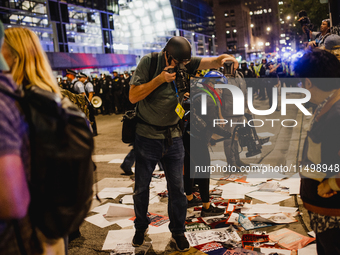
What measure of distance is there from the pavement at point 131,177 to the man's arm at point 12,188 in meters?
0.70

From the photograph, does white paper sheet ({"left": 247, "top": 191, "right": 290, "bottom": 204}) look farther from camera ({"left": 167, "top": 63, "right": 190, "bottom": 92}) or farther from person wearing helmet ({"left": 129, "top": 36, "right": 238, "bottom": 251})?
camera ({"left": 167, "top": 63, "right": 190, "bottom": 92})

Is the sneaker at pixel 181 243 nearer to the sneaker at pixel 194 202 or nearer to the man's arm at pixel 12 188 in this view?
the sneaker at pixel 194 202

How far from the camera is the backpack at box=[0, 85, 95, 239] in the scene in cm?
126

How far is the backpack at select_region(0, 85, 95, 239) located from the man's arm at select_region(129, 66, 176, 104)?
1.54 meters

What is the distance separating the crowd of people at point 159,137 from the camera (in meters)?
1.21

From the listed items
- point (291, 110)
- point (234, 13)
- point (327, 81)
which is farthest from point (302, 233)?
point (234, 13)

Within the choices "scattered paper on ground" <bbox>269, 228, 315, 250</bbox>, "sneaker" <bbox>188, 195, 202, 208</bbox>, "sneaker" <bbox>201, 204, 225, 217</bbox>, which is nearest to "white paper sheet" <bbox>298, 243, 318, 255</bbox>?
"scattered paper on ground" <bbox>269, 228, 315, 250</bbox>

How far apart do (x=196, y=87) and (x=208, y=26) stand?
85.3m

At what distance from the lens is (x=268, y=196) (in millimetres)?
4445

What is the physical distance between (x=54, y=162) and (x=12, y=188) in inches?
7.0

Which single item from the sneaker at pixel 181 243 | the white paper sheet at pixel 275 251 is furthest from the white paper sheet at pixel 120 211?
the white paper sheet at pixel 275 251

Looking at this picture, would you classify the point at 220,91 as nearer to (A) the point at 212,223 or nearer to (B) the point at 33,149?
(A) the point at 212,223

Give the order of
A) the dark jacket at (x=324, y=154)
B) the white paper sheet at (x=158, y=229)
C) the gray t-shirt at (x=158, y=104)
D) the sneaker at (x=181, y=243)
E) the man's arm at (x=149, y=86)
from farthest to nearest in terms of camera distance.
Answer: the white paper sheet at (x=158, y=229), the sneaker at (x=181, y=243), the gray t-shirt at (x=158, y=104), the man's arm at (x=149, y=86), the dark jacket at (x=324, y=154)

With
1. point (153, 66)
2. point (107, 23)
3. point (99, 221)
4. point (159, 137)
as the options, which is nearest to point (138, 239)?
point (99, 221)
